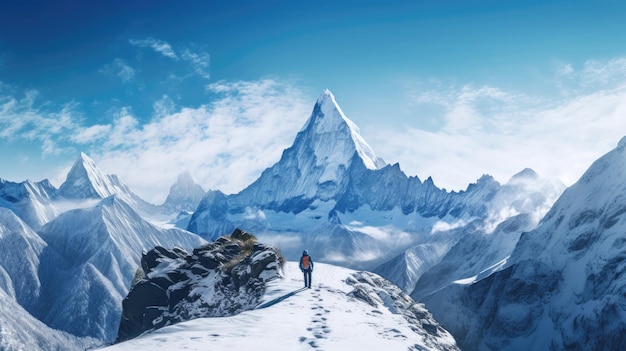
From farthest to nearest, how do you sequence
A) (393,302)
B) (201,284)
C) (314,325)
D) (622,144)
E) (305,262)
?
(622,144)
(393,302)
(201,284)
(305,262)
(314,325)

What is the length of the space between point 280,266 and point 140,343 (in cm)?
2440

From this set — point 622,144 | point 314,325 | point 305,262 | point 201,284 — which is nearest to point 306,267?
point 305,262

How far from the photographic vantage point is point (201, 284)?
47875 millimetres

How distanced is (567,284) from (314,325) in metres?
149

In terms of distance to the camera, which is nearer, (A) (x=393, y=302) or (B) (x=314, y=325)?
(B) (x=314, y=325)

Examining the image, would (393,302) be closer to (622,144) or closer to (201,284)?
Answer: (201,284)

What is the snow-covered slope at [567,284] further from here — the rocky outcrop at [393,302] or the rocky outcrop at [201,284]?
the rocky outcrop at [201,284]

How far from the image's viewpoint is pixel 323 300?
39812 millimetres

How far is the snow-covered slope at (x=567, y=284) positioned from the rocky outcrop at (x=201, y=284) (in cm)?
10279

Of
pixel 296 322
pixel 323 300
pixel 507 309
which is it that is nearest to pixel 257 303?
pixel 323 300

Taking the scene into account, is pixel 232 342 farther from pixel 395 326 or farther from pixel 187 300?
pixel 187 300

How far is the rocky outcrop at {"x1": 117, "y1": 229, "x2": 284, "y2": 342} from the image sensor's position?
43.6m

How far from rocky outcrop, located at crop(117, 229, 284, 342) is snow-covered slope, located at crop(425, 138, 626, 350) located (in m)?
103

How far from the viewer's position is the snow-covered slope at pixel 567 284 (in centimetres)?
13461
